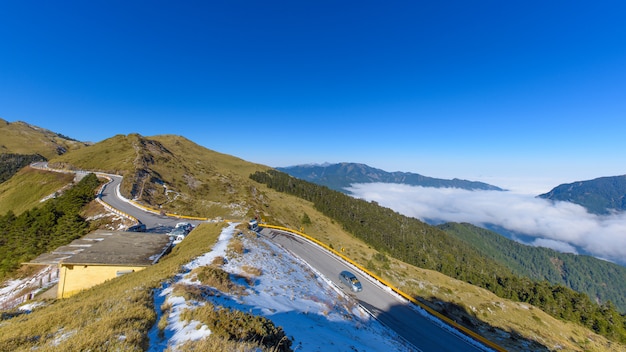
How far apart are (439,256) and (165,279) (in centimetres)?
16173

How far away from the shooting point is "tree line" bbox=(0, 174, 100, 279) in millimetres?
27031

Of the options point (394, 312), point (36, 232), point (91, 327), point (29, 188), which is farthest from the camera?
point (29, 188)

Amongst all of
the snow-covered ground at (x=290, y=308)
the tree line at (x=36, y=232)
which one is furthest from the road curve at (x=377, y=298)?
the tree line at (x=36, y=232)

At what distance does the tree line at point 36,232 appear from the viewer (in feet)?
88.7

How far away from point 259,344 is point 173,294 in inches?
275

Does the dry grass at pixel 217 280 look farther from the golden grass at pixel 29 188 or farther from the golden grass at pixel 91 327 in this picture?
the golden grass at pixel 29 188

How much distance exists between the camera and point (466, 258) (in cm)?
16012

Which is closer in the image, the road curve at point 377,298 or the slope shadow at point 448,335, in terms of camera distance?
the slope shadow at point 448,335

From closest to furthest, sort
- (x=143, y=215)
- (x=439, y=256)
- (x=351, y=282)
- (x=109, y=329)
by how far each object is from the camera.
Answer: (x=109, y=329) < (x=351, y=282) < (x=143, y=215) < (x=439, y=256)

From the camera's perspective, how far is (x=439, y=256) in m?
148

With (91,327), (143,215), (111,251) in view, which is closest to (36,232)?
(143,215)

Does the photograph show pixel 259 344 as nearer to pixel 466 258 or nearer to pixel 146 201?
pixel 146 201

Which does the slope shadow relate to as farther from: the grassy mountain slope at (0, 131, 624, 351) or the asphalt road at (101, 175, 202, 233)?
the asphalt road at (101, 175, 202, 233)

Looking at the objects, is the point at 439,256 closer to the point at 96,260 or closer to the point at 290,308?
the point at 290,308
